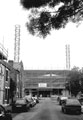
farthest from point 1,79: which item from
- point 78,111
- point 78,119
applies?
point 78,119

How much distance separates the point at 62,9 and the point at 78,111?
1836cm

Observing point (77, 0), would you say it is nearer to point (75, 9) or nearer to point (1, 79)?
point (75, 9)

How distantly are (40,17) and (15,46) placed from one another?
2545 inches

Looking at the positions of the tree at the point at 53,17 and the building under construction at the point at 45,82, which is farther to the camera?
the building under construction at the point at 45,82

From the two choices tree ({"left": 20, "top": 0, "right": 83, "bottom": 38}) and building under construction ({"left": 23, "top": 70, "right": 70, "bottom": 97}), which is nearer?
tree ({"left": 20, "top": 0, "right": 83, "bottom": 38})

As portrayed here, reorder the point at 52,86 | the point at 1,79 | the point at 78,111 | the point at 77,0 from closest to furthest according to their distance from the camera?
the point at 77,0, the point at 78,111, the point at 1,79, the point at 52,86

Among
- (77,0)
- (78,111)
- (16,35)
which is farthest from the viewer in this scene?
(16,35)

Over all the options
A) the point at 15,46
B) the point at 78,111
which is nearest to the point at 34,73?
the point at 15,46

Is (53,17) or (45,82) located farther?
(45,82)

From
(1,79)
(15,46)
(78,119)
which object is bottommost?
(78,119)

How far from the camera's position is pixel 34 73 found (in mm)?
115688

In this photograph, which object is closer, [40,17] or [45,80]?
[40,17]

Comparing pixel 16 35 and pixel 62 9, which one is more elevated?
pixel 16 35

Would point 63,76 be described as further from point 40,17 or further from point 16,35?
point 40,17
